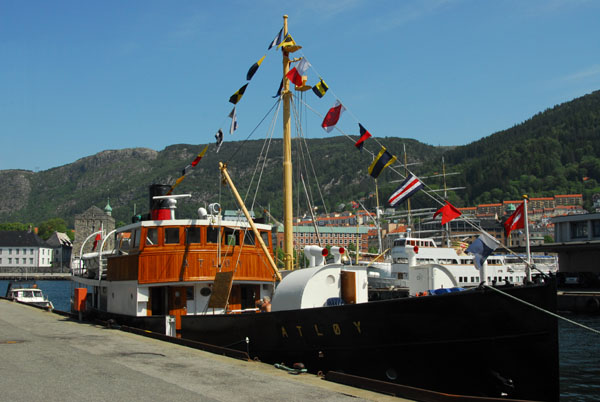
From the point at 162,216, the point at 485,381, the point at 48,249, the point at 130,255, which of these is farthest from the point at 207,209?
the point at 48,249

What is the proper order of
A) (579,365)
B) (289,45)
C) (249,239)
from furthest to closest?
(579,365) < (249,239) < (289,45)

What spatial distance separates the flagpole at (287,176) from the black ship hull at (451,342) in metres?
4.74

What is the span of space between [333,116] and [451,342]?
9.14 meters

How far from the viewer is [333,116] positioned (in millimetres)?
18828

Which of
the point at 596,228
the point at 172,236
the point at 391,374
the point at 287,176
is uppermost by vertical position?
the point at 287,176

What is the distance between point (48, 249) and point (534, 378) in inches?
7086

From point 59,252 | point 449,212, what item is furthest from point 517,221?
point 59,252

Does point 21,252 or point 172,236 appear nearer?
point 172,236

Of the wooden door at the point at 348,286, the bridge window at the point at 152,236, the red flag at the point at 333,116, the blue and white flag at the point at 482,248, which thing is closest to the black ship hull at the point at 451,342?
the blue and white flag at the point at 482,248

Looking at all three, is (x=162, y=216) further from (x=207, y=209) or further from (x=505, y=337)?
(x=505, y=337)

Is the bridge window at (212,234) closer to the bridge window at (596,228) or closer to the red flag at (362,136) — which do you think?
the red flag at (362,136)

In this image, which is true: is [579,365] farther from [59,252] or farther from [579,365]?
[59,252]

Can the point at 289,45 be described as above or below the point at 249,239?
above

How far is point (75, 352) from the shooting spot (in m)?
15.6
